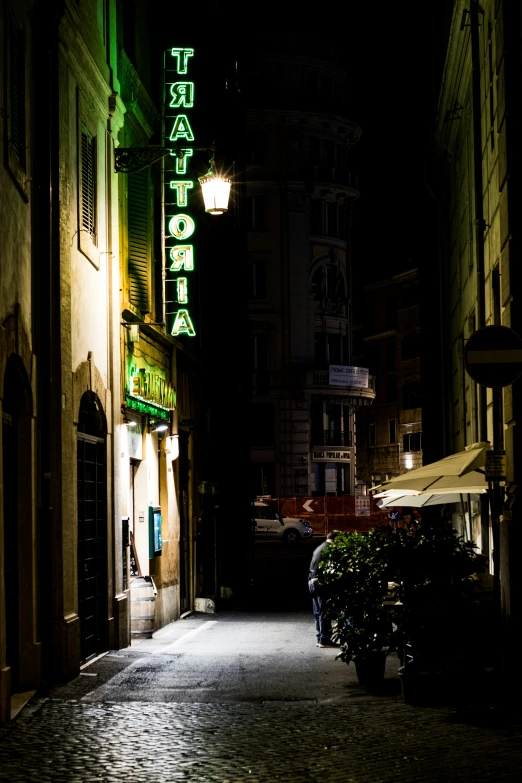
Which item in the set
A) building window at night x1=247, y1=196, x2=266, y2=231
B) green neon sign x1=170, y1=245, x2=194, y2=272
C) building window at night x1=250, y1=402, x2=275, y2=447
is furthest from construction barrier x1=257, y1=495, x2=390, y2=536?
green neon sign x1=170, y1=245, x2=194, y2=272

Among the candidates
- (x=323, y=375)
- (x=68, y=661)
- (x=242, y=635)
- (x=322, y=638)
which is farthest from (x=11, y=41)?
(x=323, y=375)

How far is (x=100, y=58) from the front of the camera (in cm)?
1788

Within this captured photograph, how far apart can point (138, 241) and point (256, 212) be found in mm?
49105

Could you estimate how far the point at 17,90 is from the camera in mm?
13633

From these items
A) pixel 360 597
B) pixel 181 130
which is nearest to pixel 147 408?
pixel 181 130

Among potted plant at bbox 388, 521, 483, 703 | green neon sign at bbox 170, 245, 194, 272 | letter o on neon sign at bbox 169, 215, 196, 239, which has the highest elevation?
letter o on neon sign at bbox 169, 215, 196, 239

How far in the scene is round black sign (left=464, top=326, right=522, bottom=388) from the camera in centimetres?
1187

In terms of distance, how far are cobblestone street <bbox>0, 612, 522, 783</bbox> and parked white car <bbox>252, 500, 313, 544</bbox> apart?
38995 millimetres

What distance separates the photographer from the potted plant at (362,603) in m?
13.8

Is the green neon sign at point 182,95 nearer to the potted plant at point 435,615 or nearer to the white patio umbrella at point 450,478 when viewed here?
the white patio umbrella at point 450,478

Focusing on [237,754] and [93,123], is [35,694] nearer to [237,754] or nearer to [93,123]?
[237,754]

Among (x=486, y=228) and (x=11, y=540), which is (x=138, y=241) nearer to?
(x=486, y=228)

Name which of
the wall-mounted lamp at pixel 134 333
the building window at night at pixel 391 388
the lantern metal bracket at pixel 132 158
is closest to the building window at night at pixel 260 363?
the building window at night at pixel 391 388

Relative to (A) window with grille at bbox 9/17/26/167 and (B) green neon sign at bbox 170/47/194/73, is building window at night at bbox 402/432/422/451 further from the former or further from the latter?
(A) window with grille at bbox 9/17/26/167
